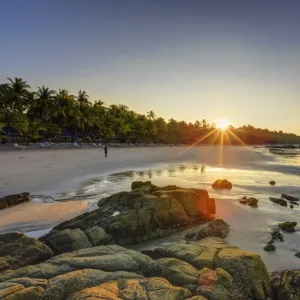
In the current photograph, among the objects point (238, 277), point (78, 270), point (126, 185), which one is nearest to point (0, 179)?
point (126, 185)

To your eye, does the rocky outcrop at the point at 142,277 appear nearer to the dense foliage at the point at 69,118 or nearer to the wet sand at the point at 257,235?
the wet sand at the point at 257,235

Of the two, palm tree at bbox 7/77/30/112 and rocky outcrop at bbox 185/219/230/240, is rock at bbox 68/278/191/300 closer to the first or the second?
rocky outcrop at bbox 185/219/230/240

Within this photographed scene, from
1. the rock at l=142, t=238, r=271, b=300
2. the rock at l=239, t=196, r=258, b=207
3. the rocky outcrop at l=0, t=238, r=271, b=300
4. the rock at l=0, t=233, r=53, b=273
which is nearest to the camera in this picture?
→ the rocky outcrop at l=0, t=238, r=271, b=300

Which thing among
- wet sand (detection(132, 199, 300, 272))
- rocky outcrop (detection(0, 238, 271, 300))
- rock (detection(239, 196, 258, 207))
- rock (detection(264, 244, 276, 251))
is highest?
rocky outcrop (detection(0, 238, 271, 300))

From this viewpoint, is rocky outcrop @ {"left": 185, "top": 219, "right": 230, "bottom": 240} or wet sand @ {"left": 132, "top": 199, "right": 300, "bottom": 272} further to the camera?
rocky outcrop @ {"left": 185, "top": 219, "right": 230, "bottom": 240}

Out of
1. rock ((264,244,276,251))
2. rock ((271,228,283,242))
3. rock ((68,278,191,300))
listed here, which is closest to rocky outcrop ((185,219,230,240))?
rock ((264,244,276,251))

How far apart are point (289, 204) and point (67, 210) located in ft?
33.1

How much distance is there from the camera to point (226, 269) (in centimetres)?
508

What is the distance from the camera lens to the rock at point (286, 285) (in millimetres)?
4840

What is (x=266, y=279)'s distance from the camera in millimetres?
5141

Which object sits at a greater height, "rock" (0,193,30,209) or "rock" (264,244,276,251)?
"rock" (0,193,30,209)

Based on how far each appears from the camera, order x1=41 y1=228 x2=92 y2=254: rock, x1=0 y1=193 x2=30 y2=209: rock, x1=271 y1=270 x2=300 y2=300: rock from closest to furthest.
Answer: x1=271 y1=270 x2=300 y2=300: rock → x1=41 y1=228 x2=92 y2=254: rock → x1=0 y1=193 x2=30 y2=209: rock

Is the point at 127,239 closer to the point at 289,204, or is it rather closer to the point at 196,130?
the point at 289,204

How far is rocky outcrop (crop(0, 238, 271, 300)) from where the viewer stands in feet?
13.2
